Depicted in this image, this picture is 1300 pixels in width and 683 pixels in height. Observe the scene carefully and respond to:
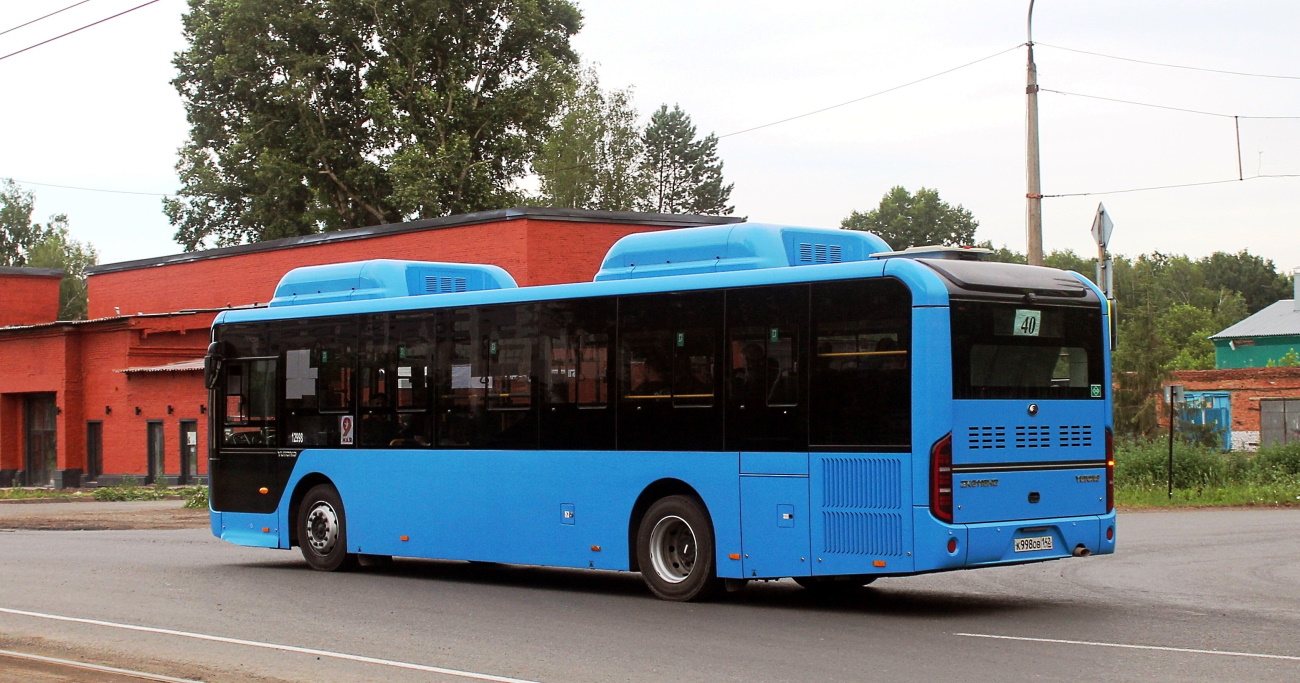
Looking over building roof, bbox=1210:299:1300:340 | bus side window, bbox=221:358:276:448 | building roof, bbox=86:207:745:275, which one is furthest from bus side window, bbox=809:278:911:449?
building roof, bbox=1210:299:1300:340

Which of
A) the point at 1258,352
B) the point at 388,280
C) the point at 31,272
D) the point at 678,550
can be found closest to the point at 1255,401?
the point at 1258,352

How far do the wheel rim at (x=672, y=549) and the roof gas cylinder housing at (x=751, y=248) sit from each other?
231 centimetres

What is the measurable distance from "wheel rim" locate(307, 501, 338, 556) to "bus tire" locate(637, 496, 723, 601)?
4.63 meters

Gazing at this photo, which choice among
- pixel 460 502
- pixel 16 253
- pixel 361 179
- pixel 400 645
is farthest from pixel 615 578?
pixel 16 253

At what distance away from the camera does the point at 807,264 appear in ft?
42.6

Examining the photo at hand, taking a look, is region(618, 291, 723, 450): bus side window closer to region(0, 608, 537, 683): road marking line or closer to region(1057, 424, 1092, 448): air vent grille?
region(1057, 424, 1092, 448): air vent grille

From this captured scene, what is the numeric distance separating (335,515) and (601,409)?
4325 mm

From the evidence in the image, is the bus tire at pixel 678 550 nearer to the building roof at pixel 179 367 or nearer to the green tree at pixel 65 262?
the building roof at pixel 179 367

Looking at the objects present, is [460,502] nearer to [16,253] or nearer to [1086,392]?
[1086,392]

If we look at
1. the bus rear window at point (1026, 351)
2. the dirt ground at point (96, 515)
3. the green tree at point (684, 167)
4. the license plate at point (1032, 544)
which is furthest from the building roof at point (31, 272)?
the license plate at point (1032, 544)

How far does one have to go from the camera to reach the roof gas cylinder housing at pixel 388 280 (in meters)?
16.6

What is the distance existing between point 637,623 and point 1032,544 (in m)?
3.20

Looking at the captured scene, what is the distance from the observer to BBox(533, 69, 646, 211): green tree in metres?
71.9

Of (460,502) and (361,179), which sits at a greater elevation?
(361,179)
